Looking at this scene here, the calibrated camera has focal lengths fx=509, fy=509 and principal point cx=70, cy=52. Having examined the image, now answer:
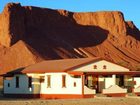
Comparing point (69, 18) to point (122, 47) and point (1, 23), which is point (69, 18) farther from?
point (1, 23)

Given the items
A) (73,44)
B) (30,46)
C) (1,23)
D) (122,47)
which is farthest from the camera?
(122,47)

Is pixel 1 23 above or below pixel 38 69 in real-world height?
above

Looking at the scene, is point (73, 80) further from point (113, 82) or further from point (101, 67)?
point (113, 82)

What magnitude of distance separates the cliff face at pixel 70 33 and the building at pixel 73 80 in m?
62.0

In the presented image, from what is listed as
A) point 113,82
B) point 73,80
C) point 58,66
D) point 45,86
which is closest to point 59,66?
point 58,66

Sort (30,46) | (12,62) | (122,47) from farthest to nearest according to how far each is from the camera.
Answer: (122,47), (30,46), (12,62)

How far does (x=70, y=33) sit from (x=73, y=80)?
10819 cm

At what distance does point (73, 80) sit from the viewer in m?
45.0

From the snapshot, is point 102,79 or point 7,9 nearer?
point 102,79

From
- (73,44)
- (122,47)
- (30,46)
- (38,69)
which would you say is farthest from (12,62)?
(38,69)

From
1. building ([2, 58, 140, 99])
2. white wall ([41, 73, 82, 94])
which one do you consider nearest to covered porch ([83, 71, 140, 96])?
building ([2, 58, 140, 99])

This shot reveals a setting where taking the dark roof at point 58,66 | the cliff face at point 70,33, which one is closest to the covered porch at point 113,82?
the dark roof at point 58,66

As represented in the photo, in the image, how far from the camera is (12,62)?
113 meters

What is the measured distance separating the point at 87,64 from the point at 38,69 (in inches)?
203
